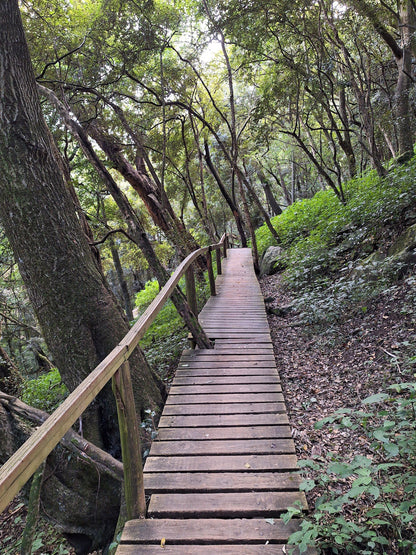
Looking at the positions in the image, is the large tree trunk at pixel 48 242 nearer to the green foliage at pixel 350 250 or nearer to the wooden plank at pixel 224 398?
the wooden plank at pixel 224 398

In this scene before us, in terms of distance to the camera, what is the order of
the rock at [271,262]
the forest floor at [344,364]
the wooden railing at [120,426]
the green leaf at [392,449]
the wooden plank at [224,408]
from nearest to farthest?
the wooden railing at [120,426]
the green leaf at [392,449]
the forest floor at [344,364]
the wooden plank at [224,408]
the rock at [271,262]

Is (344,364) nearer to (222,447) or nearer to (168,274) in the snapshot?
(222,447)

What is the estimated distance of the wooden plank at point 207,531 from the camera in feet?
7.12

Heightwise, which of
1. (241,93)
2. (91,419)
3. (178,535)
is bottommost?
(178,535)

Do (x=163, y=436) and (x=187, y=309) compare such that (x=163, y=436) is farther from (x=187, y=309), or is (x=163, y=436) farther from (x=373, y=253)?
(x=373, y=253)

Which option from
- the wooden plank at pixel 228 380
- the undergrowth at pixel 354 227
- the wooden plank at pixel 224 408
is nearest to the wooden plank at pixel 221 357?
the wooden plank at pixel 228 380

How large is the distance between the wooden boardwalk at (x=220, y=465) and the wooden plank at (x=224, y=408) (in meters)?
0.01

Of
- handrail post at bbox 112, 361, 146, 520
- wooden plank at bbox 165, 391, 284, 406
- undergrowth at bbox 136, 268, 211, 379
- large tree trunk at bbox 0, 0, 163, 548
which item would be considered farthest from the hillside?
large tree trunk at bbox 0, 0, 163, 548

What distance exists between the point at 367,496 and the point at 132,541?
1.60 meters

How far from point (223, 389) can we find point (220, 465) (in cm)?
123

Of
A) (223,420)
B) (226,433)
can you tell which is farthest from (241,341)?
(226,433)

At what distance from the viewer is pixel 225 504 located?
95.2 inches

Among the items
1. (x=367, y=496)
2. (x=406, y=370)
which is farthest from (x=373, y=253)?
(x=367, y=496)

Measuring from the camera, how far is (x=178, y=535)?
7.30 feet
